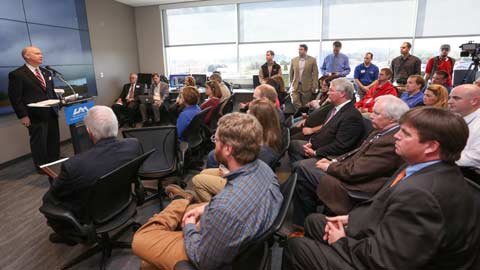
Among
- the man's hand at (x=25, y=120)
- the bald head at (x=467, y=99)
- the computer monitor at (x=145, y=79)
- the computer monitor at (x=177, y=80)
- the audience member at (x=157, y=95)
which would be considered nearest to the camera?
the bald head at (x=467, y=99)

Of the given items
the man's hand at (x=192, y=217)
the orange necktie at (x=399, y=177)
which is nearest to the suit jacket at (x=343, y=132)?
the orange necktie at (x=399, y=177)

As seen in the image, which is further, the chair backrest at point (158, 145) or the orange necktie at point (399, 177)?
the chair backrest at point (158, 145)

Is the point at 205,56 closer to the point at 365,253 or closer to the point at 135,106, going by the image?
the point at 135,106

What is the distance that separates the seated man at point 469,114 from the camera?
192 centimetres

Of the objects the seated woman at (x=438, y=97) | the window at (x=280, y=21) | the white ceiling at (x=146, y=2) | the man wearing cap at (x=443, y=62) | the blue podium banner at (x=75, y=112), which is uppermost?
the white ceiling at (x=146, y=2)

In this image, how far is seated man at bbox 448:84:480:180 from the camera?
1.92m

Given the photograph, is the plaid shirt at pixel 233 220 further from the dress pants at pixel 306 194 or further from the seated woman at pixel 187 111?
the seated woman at pixel 187 111

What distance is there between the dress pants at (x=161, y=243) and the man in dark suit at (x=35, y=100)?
10.3ft

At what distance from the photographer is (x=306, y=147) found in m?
2.87

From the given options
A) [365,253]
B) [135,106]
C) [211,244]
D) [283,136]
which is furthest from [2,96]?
[365,253]

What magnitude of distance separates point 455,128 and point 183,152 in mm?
2284

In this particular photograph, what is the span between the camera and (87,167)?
164 centimetres

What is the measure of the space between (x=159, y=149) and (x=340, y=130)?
1.73m

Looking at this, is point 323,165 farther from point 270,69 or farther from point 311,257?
point 270,69
